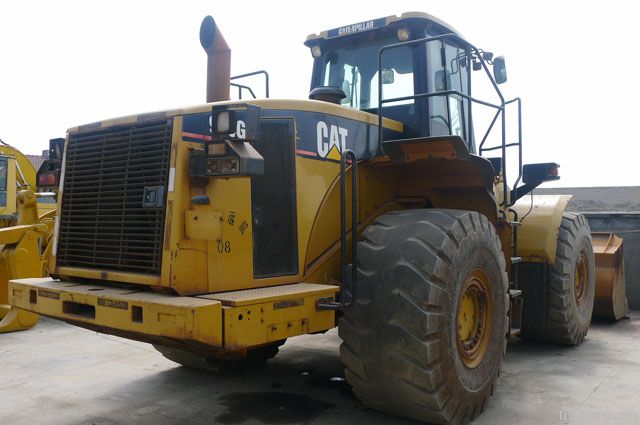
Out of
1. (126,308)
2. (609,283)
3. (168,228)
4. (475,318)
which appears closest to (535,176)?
(475,318)

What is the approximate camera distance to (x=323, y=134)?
4633 millimetres

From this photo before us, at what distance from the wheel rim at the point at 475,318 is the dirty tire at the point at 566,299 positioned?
7.09 feet

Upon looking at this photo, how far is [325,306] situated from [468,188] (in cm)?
213

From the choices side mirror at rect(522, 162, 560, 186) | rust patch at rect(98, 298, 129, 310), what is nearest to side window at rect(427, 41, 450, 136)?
side mirror at rect(522, 162, 560, 186)

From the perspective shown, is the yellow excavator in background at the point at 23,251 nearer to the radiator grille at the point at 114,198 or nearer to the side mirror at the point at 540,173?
the radiator grille at the point at 114,198

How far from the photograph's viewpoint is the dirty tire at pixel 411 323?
3924 millimetres

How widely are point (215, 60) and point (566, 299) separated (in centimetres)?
451

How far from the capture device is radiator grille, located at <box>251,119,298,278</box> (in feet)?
13.9

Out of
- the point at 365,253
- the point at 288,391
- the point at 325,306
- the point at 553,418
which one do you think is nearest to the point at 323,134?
the point at 365,253

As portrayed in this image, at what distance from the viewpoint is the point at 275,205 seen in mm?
4324

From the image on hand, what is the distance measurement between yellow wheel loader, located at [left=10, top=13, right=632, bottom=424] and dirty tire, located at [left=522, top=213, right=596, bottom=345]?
1794 millimetres

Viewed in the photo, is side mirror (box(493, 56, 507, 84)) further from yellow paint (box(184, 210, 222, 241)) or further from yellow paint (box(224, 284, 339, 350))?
yellow paint (box(184, 210, 222, 241))

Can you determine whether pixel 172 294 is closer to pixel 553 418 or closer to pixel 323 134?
pixel 323 134

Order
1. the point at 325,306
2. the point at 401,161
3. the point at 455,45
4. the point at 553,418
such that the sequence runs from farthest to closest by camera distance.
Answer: the point at 455,45 → the point at 401,161 → the point at 553,418 → the point at 325,306
